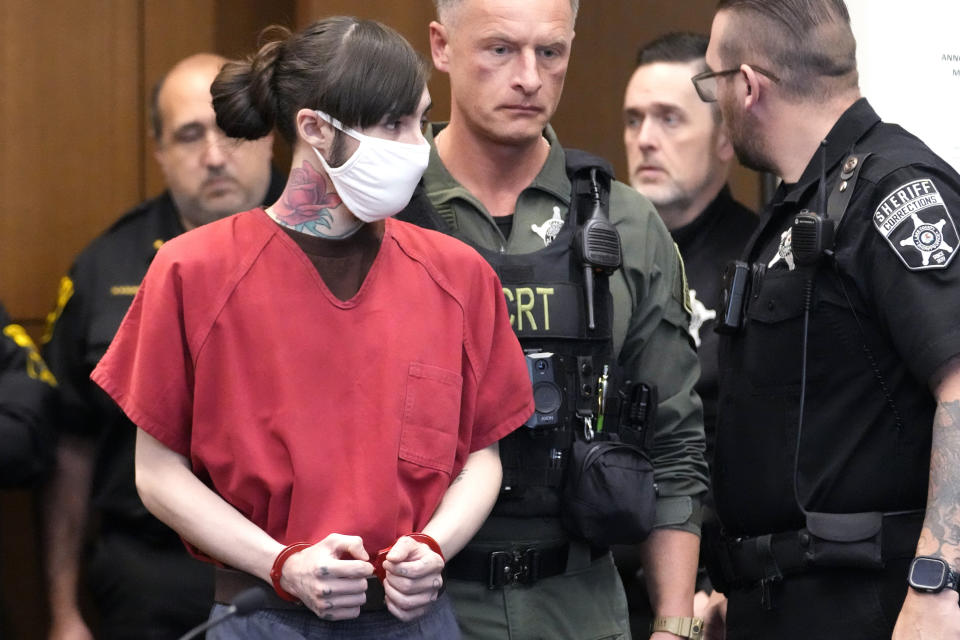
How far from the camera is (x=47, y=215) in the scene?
3627 mm

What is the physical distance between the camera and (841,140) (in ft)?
8.49

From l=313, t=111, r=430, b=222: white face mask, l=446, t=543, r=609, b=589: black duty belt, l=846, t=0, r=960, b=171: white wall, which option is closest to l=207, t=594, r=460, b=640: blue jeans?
l=446, t=543, r=609, b=589: black duty belt

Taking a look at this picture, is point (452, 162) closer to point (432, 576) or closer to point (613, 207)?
point (613, 207)

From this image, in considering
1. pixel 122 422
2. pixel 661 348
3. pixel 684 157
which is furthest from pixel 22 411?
pixel 684 157

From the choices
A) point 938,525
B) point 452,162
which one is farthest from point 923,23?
point 938,525

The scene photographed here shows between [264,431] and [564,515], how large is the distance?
2.45 ft

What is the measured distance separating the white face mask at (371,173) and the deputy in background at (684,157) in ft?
6.26

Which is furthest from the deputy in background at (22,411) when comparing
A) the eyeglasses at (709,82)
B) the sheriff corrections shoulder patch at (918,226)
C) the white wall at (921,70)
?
the white wall at (921,70)

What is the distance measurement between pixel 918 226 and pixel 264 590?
49.4 inches

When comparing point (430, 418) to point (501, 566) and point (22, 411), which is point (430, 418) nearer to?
point (501, 566)

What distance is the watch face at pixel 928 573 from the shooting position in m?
2.17

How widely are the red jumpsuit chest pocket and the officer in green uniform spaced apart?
0.41 m

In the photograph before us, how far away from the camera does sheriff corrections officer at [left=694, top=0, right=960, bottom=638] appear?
7.39 ft

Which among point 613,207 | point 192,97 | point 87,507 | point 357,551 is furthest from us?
point 192,97
